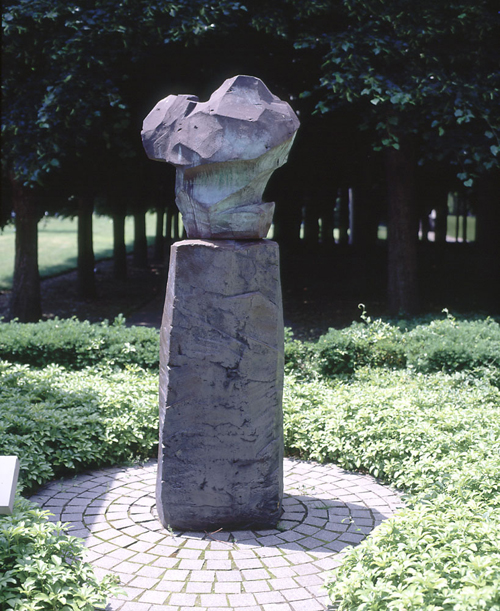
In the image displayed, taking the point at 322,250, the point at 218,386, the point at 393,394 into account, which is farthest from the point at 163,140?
the point at 322,250

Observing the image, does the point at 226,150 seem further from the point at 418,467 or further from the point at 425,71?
the point at 425,71

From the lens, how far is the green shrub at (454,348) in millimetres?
7750

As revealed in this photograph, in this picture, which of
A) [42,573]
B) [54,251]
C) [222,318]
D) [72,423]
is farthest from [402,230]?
[54,251]

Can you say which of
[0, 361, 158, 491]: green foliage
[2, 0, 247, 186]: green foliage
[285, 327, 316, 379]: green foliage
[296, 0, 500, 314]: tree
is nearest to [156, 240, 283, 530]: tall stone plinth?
[0, 361, 158, 491]: green foliage

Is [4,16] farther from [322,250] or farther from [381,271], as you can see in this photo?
[322,250]

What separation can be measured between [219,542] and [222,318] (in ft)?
5.06

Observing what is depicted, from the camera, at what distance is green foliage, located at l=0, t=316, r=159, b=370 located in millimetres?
8438

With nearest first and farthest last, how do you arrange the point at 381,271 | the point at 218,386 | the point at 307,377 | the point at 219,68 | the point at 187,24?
1. the point at 218,386
2. the point at 307,377
3. the point at 187,24
4. the point at 219,68
5. the point at 381,271

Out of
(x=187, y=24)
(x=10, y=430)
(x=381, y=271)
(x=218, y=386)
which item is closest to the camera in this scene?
(x=218, y=386)

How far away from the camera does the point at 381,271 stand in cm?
1881

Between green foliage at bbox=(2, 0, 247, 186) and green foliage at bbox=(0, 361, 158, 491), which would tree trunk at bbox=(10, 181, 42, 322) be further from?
green foliage at bbox=(0, 361, 158, 491)

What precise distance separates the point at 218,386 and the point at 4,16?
8.52m

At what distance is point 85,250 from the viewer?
17.2 meters

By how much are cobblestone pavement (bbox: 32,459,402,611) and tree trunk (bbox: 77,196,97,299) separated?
1200cm
